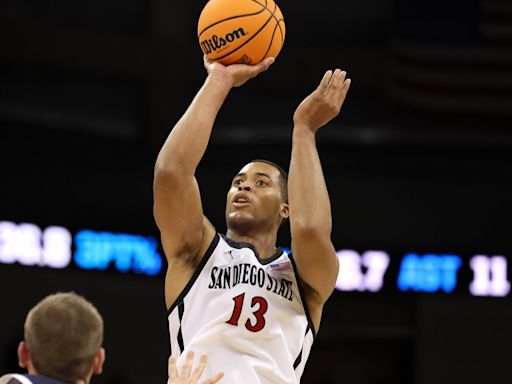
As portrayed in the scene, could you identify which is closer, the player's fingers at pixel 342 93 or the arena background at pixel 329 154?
the player's fingers at pixel 342 93

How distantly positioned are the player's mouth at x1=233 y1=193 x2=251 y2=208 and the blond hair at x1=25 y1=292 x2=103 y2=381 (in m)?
1.43

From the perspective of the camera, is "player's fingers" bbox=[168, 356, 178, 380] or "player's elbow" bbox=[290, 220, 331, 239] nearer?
"player's fingers" bbox=[168, 356, 178, 380]

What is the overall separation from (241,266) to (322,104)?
0.76m

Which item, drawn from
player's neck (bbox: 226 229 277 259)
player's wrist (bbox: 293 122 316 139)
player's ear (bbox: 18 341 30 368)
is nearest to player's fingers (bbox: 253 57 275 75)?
player's wrist (bbox: 293 122 316 139)

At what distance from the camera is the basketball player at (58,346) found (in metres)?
3.09

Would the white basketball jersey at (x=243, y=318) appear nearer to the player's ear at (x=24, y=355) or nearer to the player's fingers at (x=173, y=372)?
the player's fingers at (x=173, y=372)

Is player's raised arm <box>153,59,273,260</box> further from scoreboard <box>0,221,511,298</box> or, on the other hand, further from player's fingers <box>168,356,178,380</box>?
scoreboard <box>0,221,511,298</box>

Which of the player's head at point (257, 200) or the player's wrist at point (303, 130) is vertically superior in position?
the player's wrist at point (303, 130)

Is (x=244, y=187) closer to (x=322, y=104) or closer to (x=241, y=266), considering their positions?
(x=241, y=266)

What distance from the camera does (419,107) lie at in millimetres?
11156

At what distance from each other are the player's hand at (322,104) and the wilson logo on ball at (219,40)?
0.40 metres

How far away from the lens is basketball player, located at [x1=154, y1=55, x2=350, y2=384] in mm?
4043

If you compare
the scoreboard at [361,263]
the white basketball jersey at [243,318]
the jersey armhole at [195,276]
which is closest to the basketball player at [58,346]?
the white basketball jersey at [243,318]

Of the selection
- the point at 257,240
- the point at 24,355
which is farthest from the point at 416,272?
the point at 24,355
